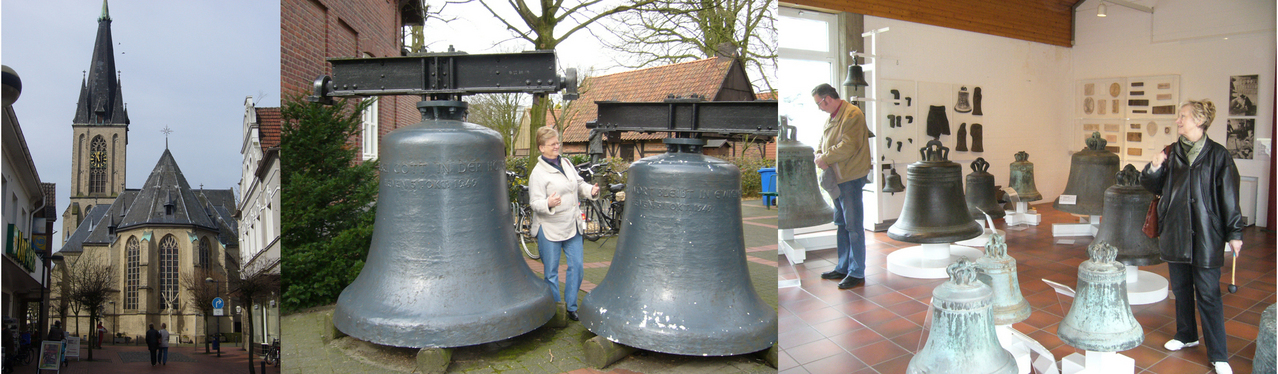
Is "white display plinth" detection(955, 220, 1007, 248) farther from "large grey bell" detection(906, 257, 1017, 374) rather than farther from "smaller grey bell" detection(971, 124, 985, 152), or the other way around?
"large grey bell" detection(906, 257, 1017, 374)

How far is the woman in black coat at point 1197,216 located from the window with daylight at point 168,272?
2915 mm

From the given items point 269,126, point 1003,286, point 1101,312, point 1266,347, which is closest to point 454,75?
point 269,126

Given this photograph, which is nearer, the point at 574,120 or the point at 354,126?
the point at 354,126

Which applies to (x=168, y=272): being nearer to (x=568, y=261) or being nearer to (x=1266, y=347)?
(x=568, y=261)

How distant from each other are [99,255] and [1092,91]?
303 centimetres

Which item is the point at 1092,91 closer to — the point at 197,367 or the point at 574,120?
the point at 574,120

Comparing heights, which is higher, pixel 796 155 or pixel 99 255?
pixel 796 155

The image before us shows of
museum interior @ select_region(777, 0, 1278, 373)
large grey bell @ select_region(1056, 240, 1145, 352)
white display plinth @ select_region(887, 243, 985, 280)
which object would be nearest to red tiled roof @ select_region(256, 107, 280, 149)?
museum interior @ select_region(777, 0, 1278, 373)

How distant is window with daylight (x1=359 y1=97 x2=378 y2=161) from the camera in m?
2.51

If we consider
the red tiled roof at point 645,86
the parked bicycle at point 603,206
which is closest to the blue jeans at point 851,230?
the red tiled roof at point 645,86

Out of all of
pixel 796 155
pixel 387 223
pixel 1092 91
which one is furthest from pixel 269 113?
pixel 1092 91

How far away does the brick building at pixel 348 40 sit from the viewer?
2.09 meters

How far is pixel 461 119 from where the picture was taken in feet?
8.10

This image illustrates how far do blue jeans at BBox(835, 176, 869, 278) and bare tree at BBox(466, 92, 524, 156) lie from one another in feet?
4.63
